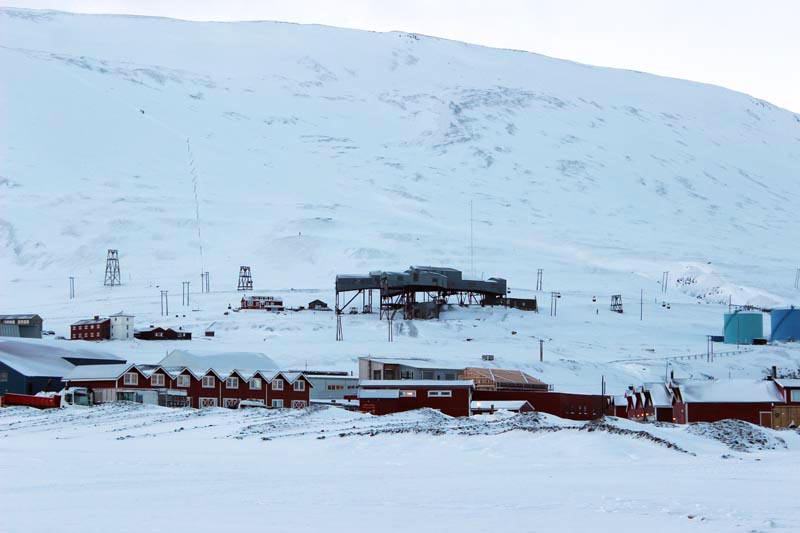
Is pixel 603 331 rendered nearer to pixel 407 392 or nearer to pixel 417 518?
pixel 407 392

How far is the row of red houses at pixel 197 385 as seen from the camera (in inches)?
2451

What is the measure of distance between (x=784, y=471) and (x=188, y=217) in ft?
553

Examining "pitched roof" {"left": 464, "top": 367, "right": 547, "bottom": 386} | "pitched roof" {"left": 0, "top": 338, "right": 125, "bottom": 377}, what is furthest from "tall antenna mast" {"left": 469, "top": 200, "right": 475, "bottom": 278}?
"pitched roof" {"left": 464, "top": 367, "right": 547, "bottom": 386}

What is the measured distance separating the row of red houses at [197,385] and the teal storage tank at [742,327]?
57057mm

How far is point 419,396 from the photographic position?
59.9 meters

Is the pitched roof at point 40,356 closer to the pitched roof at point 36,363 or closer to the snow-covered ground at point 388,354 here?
the pitched roof at point 36,363

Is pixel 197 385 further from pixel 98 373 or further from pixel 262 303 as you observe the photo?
pixel 262 303

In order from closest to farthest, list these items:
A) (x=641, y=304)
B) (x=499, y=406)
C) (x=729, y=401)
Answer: (x=729, y=401) < (x=499, y=406) < (x=641, y=304)

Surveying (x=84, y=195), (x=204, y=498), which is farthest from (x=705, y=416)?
(x=84, y=195)

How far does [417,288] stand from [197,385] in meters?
54.8

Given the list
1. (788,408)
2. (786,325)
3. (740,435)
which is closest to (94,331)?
(786,325)

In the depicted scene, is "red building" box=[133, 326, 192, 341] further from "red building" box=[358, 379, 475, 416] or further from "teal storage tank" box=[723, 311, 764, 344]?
"teal storage tank" box=[723, 311, 764, 344]

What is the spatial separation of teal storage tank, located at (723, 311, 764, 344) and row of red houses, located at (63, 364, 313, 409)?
57.1 meters

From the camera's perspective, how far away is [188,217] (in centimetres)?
18675
